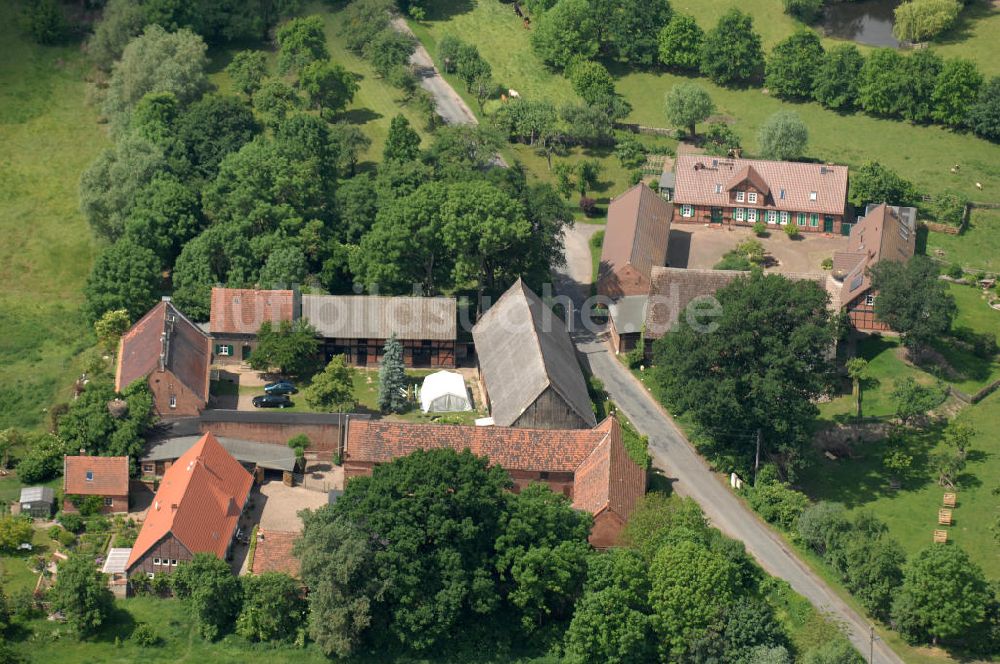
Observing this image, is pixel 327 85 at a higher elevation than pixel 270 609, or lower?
higher

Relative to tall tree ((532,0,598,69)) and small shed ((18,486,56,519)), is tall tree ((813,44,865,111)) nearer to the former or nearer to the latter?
tall tree ((532,0,598,69))

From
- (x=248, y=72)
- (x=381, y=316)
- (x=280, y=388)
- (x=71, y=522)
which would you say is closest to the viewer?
(x=71, y=522)

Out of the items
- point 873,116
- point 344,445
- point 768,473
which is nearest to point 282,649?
point 344,445

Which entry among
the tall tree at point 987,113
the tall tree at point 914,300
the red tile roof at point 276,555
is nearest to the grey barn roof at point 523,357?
the red tile roof at point 276,555

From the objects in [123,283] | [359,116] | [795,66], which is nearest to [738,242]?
[795,66]

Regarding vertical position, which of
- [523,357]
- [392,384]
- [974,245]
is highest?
[974,245]

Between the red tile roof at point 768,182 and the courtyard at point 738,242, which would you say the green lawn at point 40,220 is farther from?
the red tile roof at point 768,182

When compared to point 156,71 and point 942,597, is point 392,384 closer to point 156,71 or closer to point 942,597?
point 942,597

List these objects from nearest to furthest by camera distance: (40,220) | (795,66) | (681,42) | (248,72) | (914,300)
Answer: (914,300), (40,220), (248,72), (795,66), (681,42)
